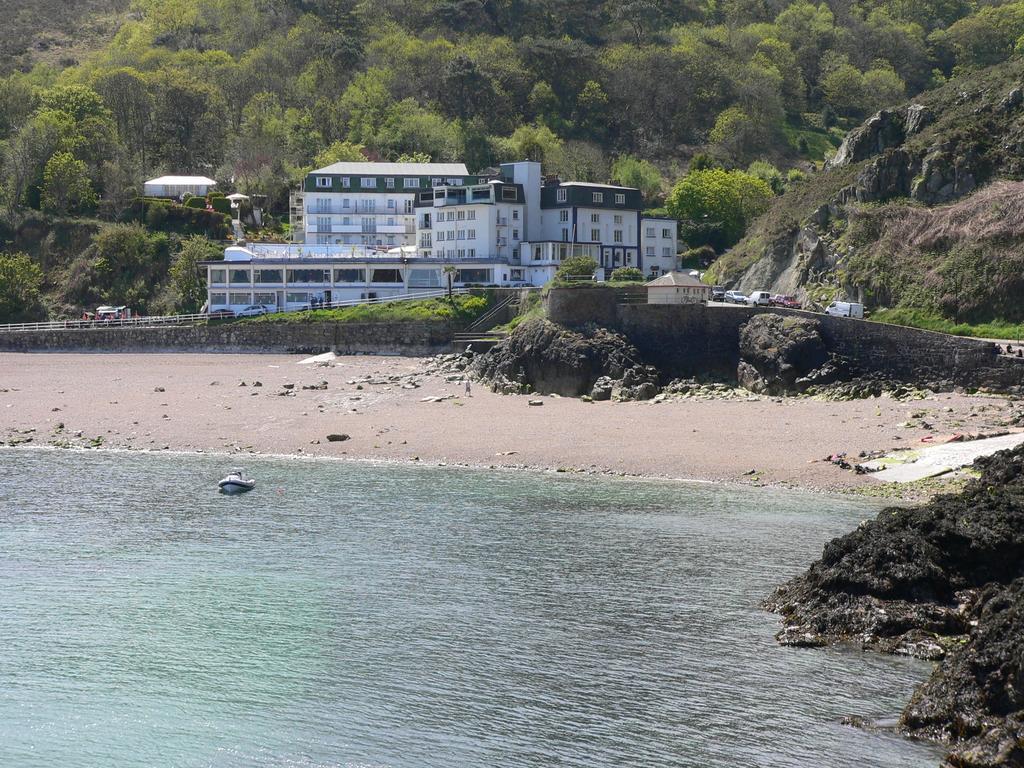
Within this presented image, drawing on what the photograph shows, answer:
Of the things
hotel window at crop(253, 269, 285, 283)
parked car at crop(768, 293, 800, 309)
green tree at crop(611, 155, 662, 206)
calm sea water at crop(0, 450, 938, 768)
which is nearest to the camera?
calm sea water at crop(0, 450, 938, 768)

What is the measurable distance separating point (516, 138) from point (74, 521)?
8137cm

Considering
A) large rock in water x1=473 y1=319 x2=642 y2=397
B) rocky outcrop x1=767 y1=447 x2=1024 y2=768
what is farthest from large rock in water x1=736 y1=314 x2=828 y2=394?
rocky outcrop x1=767 y1=447 x2=1024 y2=768

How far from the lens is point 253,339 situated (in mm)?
68250

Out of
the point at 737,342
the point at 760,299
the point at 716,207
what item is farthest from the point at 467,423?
the point at 716,207

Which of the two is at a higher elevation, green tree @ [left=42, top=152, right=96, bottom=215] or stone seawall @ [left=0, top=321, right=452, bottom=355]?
green tree @ [left=42, top=152, right=96, bottom=215]

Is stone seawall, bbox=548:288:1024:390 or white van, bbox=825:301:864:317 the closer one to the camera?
stone seawall, bbox=548:288:1024:390

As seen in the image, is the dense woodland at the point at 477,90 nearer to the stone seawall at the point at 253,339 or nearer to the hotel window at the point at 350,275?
the stone seawall at the point at 253,339

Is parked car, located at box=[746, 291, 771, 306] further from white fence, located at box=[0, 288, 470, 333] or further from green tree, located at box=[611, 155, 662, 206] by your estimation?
green tree, located at box=[611, 155, 662, 206]

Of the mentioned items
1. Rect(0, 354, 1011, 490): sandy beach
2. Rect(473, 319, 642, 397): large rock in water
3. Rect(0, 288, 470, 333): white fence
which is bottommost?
Rect(0, 354, 1011, 490): sandy beach

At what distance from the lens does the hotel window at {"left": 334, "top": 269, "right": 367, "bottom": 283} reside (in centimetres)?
7450

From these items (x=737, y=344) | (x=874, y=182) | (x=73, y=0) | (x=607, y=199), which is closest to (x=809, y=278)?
(x=874, y=182)

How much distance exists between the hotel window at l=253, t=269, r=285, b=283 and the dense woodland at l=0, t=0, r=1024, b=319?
13854mm

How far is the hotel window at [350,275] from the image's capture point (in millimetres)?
74500

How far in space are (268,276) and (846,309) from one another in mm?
35975
